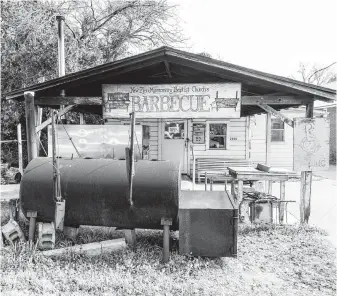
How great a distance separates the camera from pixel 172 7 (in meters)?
16.8

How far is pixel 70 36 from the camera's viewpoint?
14.4 m

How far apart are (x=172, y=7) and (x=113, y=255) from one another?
14930mm

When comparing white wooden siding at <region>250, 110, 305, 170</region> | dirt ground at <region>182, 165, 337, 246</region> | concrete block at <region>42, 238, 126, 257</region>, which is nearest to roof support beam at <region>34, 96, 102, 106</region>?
concrete block at <region>42, 238, 126, 257</region>

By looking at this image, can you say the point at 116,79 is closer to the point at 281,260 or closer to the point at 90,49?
the point at 281,260

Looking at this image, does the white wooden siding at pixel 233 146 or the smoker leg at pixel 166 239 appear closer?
the smoker leg at pixel 166 239

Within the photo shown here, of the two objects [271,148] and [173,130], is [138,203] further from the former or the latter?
[271,148]

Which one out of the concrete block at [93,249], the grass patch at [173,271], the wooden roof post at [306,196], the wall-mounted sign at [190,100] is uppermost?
the wall-mounted sign at [190,100]

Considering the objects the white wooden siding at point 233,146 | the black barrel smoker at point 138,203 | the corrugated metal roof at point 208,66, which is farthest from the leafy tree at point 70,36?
the black barrel smoker at point 138,203

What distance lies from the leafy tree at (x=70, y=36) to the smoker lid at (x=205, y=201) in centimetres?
977

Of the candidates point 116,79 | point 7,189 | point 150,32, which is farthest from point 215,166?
point 150,32

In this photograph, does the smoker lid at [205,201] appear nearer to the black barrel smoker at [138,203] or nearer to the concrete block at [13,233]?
the black barrel smoker at [138,203]

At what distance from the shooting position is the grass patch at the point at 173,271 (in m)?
4.11

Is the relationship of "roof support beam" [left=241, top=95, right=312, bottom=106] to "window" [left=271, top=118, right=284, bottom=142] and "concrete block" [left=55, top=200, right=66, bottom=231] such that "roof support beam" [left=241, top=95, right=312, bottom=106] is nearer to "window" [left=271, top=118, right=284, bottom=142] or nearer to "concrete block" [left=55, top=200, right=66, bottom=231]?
"concrete block" [left=55, top=200, right=66, bottom=231]

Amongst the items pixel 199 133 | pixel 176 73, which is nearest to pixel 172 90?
pixel 176 73
